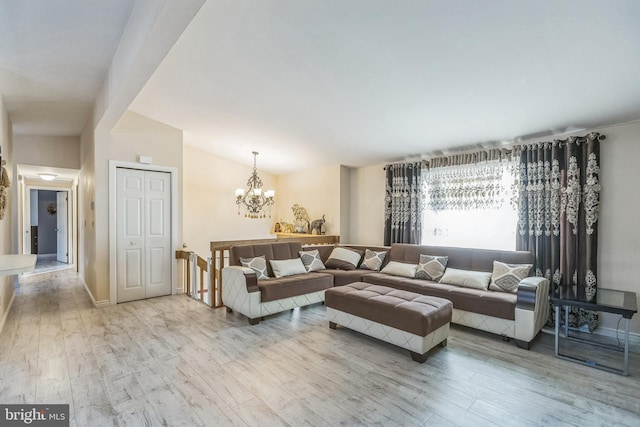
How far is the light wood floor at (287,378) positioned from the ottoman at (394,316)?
0.14m

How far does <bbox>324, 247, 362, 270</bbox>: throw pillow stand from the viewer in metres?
4.69

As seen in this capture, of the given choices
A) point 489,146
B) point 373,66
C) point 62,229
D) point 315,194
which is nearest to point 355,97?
point 373,66

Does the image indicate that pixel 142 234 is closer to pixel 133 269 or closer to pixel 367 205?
pixel 133 269

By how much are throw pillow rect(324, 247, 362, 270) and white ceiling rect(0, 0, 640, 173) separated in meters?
1.86

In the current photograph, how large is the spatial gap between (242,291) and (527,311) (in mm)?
3049

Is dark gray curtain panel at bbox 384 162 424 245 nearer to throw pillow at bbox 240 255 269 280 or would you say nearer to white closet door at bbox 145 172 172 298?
throw pillow at bbox 240 255 269 280

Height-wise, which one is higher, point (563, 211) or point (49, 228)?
point (563, 211)

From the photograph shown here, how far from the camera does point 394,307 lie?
2.77 m

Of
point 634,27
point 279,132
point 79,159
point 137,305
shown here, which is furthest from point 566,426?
point 79,159

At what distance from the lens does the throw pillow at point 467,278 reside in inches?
135

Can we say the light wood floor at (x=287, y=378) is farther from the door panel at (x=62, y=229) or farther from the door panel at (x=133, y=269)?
the door panel at (x=62, y=229)

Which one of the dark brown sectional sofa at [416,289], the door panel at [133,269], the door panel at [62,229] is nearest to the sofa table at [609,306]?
the dark brown sectional sofa at [416,289]

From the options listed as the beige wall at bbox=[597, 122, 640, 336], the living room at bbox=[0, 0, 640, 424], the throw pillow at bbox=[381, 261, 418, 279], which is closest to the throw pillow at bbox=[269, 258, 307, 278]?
the living room at bbox=[0, 0, 640, 424]

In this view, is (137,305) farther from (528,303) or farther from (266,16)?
(528,303)
